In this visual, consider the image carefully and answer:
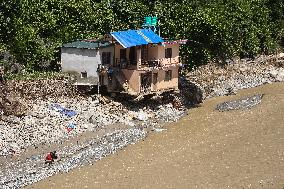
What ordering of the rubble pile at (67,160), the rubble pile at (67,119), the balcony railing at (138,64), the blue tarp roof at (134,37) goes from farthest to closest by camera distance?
the balcony railing at (138,64), the blue tarp roof at (134,37), the rubble pile at (67,119), the rubble pile at (67,160)

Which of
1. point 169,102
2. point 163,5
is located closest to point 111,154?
point 169,102

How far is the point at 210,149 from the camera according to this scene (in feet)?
131

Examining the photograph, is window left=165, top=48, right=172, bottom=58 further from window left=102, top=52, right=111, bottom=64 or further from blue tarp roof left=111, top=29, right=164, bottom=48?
window left=102, top=52, right=111, bottom=64

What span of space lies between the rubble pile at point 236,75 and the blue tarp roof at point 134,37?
1081 cm

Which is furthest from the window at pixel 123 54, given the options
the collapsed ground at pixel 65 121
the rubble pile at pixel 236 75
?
the rubble pile at pixel 236 75

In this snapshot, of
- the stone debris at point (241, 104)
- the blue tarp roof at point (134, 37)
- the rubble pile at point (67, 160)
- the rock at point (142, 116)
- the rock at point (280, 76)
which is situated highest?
the blue tarp roof at point (134, 37)

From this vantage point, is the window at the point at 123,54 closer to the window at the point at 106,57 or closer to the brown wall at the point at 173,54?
the window at the point at 106,57

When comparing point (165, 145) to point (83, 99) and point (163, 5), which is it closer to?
point (83, 99)

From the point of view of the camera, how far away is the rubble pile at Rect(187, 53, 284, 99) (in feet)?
199

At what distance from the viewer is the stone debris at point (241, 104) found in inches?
2066

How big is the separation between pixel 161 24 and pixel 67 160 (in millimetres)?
28080

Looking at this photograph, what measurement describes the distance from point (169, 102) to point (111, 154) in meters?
15.9

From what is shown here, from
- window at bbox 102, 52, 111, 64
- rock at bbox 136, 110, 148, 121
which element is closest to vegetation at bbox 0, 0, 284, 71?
window at bbox 102, 52, 111, 64

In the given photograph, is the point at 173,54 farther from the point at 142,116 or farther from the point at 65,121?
the point at 65,121
